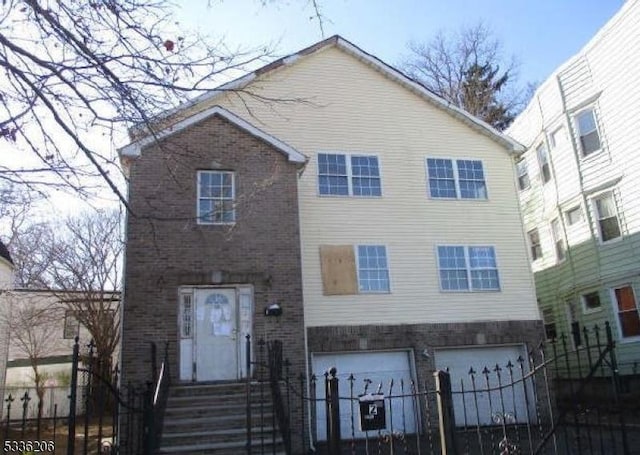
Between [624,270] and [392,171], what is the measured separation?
7348 millimetres

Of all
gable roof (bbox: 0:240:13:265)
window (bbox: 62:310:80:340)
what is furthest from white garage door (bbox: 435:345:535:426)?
window (bbox: 62:310:80:340)

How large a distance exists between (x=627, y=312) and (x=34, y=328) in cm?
2584

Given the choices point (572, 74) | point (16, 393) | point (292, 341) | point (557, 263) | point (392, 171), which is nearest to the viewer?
point (292, 341)

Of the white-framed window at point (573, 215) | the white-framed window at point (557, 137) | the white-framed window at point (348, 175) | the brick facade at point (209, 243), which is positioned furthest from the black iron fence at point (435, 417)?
the white-framed window at point (557, 137)

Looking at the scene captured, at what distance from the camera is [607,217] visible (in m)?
17.7

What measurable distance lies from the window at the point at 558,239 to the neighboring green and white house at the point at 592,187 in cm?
4

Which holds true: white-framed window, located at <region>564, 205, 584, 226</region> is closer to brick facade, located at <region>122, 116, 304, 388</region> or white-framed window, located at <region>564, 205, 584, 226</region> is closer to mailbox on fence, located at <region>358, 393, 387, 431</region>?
brick facade, located at <region>122, 116, 304, 388</region>

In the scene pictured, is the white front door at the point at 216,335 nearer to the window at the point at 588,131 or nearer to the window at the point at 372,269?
the window at the point at 372,269

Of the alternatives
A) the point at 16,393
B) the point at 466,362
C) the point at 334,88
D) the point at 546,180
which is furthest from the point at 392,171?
the point at 16,393

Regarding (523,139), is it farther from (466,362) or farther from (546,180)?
(466,362)

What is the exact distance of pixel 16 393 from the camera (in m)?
25.0

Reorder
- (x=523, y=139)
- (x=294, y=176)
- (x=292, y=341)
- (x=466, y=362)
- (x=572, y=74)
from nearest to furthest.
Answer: (x=292, y=341) < (x=294, y=176) < (x=466, y=362) < (x=572, y=74) < (x=523, y=139)

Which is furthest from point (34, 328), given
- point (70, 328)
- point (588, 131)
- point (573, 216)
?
point (588, 131)

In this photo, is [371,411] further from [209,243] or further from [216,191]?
[216,191]
